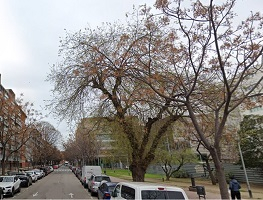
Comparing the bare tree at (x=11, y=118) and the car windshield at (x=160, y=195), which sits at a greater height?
the bare tree at (x=11, y=118)

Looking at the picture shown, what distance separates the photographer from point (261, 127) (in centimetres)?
2856

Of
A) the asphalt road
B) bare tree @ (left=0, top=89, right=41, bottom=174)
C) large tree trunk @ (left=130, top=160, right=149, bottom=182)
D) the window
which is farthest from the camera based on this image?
bare tree @ (left=0, top=89, right=41, bottom=174)

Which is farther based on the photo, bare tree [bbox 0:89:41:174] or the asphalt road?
bare tree [bbox 0:89:41:174]

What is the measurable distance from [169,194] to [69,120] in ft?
34.1

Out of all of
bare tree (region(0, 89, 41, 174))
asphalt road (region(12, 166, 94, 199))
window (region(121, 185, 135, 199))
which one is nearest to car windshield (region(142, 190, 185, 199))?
window (region(121, 185, 135, 199))

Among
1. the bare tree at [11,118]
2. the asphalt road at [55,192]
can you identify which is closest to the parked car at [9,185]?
the asphalt road at [55,192]

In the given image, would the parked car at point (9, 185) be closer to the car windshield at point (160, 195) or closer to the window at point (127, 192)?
the window at point (127, 192)

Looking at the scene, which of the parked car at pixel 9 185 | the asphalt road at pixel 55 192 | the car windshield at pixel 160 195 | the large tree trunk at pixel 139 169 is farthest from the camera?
the parked car at pixel 9 185

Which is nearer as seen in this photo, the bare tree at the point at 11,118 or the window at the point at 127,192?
the window at the point at 127,192

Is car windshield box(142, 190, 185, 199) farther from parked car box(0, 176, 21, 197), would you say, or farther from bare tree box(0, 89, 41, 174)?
bare tree box(0, 89, 41, 174)

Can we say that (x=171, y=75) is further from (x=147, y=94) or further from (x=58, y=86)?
(x=58, y=86)

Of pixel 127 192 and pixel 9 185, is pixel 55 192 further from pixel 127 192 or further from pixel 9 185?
pixel 127 192

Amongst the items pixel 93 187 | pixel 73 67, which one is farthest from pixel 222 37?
pixel 93 187

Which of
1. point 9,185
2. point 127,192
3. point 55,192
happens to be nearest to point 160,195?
point 127,192
